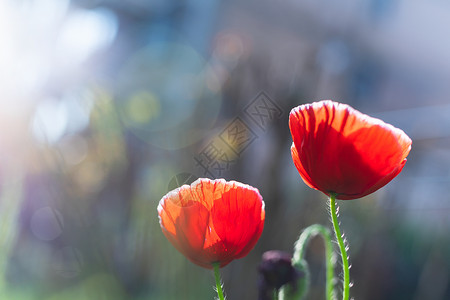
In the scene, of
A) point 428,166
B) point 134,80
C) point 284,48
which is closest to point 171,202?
point 134,80

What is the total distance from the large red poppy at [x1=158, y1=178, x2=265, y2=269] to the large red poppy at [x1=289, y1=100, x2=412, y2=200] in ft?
0.15

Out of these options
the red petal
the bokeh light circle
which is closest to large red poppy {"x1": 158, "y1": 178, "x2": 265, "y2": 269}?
the red petal

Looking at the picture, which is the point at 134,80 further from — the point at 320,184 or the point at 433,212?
the point at 320,184

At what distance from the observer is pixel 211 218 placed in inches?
12.8

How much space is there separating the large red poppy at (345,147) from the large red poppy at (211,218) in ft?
0.15

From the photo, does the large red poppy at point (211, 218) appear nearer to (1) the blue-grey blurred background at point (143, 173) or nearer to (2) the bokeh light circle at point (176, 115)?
(1) the blue-grey blurred background at point (143, 173)

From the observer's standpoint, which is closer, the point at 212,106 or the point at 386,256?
the point at 212,106

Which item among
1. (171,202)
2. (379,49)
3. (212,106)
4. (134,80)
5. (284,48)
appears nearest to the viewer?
(171,202)

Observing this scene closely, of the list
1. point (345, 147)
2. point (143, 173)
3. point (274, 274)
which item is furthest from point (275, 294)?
point (143, 173)

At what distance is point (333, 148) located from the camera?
1.08 ft

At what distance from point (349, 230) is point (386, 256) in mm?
204

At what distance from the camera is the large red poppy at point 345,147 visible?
32cm

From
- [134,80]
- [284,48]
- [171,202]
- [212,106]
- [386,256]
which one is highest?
[284,48]

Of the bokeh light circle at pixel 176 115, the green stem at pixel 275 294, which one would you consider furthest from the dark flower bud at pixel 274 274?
the bokeh light circle at pixel 176 115
